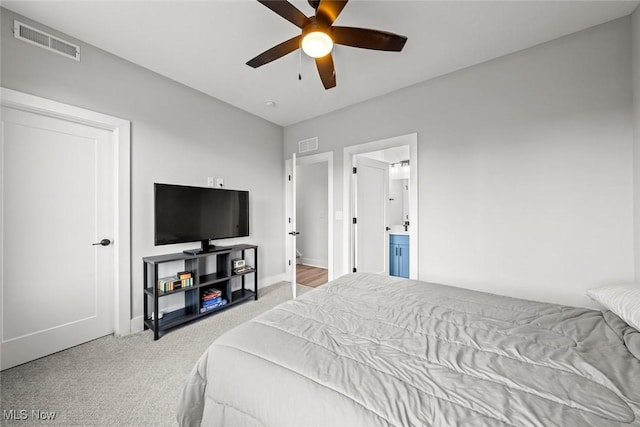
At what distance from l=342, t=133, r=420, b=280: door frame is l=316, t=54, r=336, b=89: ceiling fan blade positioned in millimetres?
1279

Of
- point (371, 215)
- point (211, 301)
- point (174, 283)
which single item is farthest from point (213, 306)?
point (371, 215)

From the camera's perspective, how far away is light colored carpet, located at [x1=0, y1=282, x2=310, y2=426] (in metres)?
1.47

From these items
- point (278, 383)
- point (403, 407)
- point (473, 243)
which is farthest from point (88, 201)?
point (473, 243)

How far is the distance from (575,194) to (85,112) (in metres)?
4.32

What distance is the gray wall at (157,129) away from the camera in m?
2.00

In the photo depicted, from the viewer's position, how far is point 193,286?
2.62 m

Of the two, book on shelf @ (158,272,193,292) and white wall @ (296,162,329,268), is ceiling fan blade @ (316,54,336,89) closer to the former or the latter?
book on shelf @ (158,272,193,292)

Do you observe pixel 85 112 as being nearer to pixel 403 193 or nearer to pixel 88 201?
pixel 88 201

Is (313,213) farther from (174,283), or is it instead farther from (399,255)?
(174,283)

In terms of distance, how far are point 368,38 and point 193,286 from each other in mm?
2765

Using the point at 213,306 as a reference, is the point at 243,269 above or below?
above

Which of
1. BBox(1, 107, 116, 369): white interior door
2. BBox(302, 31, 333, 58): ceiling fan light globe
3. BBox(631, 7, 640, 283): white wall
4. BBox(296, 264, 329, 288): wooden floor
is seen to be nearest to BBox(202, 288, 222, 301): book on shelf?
BBox(1, 107, 116, 369): white interior door

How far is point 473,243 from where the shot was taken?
2508mm

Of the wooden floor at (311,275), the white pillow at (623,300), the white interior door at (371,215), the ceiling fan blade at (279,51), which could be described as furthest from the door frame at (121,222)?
the white pillow at (623,300)
